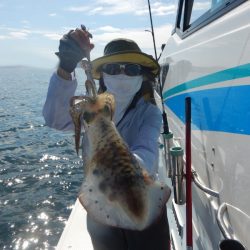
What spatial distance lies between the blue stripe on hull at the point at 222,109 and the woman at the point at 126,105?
388 mm

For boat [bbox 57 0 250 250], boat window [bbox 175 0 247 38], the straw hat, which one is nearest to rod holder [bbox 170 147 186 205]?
boat [bbox 57 0 250 250]

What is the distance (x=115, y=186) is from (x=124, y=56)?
166 cm

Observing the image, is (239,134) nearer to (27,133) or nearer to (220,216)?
(220,216)

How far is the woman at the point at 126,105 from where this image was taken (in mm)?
2881

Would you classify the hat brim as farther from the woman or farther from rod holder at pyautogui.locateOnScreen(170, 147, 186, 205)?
rod holder at pyautogui.locateOnScreen(170, 147, 186, 205)

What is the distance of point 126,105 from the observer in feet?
10.5

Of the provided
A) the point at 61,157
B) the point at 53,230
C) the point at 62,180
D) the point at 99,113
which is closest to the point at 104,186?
the point at 99,113

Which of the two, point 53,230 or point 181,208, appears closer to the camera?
point 181,208

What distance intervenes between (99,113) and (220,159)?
117 centimetres

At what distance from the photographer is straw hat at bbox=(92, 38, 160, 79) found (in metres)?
2.98

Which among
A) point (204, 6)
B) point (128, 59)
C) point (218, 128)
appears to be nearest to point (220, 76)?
point (218, 128)

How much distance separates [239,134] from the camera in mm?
2246

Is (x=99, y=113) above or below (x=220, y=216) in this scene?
above

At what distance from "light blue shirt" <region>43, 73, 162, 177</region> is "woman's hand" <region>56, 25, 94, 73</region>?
0.36 m
